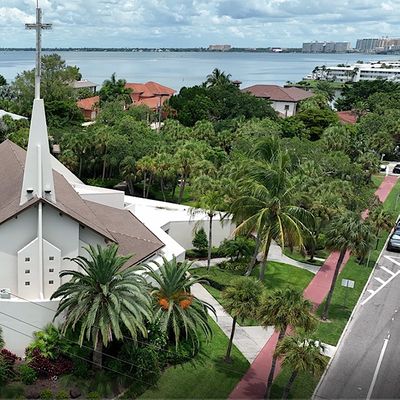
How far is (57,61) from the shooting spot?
3718 inches

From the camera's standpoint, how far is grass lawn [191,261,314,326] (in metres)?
35.1

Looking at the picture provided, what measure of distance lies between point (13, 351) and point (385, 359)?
18.0 meters

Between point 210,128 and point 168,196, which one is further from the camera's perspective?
point 210,128

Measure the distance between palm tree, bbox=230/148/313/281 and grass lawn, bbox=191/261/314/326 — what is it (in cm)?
490

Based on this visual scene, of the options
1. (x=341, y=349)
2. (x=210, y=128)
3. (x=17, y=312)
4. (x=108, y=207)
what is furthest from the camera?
(x=210, y=128)

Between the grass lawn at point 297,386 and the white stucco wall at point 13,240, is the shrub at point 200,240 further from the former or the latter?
the white stucco wall at point 13,240

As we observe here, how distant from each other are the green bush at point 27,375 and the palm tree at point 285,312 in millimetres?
10101

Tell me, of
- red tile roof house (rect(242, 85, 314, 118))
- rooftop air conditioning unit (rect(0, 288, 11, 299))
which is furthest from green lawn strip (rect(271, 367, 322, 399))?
red tile roof house (rect(242, 85, 314, 118))

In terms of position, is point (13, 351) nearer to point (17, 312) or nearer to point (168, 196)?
point (17, 312)

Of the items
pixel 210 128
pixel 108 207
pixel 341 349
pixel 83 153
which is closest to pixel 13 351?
pixel 108 207

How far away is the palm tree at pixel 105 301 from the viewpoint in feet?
72.1

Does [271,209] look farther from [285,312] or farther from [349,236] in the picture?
[285,312]

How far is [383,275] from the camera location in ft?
127

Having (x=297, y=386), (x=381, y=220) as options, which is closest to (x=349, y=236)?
(x=297, y=386)
